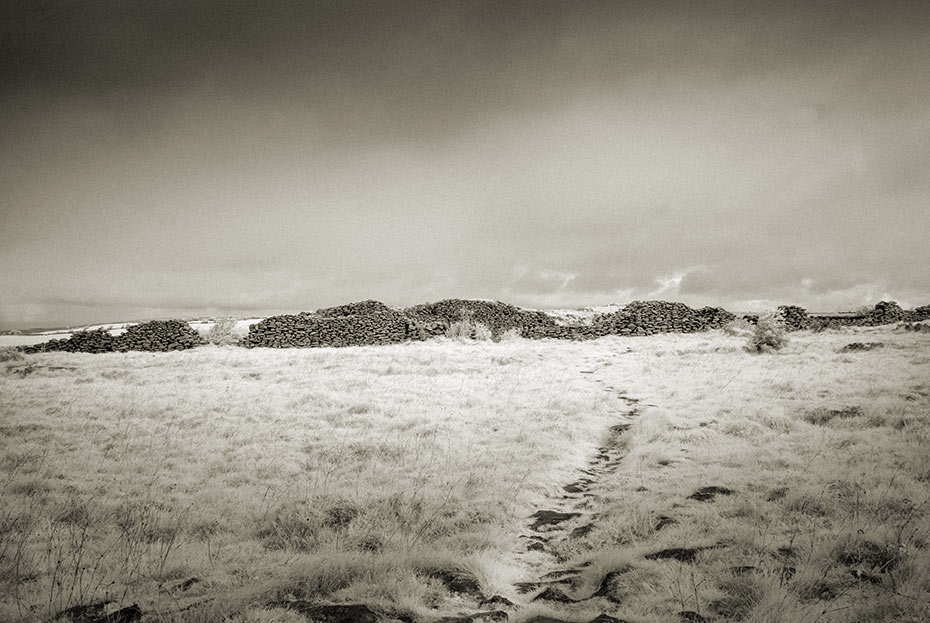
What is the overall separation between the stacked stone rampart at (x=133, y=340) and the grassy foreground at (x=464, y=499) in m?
17.0

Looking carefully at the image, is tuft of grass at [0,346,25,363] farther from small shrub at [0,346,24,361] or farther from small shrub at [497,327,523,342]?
small shrub at [497,327,523,342]

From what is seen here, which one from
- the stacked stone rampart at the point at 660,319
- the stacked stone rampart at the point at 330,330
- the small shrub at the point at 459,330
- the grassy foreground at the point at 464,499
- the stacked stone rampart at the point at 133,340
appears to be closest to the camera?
the grassy foreground at the point at 464,499

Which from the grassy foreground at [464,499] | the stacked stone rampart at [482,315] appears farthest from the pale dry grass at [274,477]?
the stacked stone rampart at [482,315]

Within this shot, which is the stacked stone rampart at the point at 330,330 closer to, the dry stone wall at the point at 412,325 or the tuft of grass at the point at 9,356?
the dry stone wall at the point at 412,325

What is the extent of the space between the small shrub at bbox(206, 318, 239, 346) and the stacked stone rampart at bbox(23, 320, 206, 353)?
0.70m

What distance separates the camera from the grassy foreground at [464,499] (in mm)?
4078

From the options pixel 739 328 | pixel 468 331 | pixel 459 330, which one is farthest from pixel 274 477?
A: pixel 739 328

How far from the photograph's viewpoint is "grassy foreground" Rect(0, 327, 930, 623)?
161 inches

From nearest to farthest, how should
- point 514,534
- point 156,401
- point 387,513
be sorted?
1. point 514,534
2. point 387,513
3. point 156,401

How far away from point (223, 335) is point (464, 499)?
31.2m

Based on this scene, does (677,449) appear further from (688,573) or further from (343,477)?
(343,477)

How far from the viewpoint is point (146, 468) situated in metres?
8.24

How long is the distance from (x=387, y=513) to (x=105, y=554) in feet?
10.0

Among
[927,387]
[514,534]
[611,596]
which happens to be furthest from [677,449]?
[927,387]
